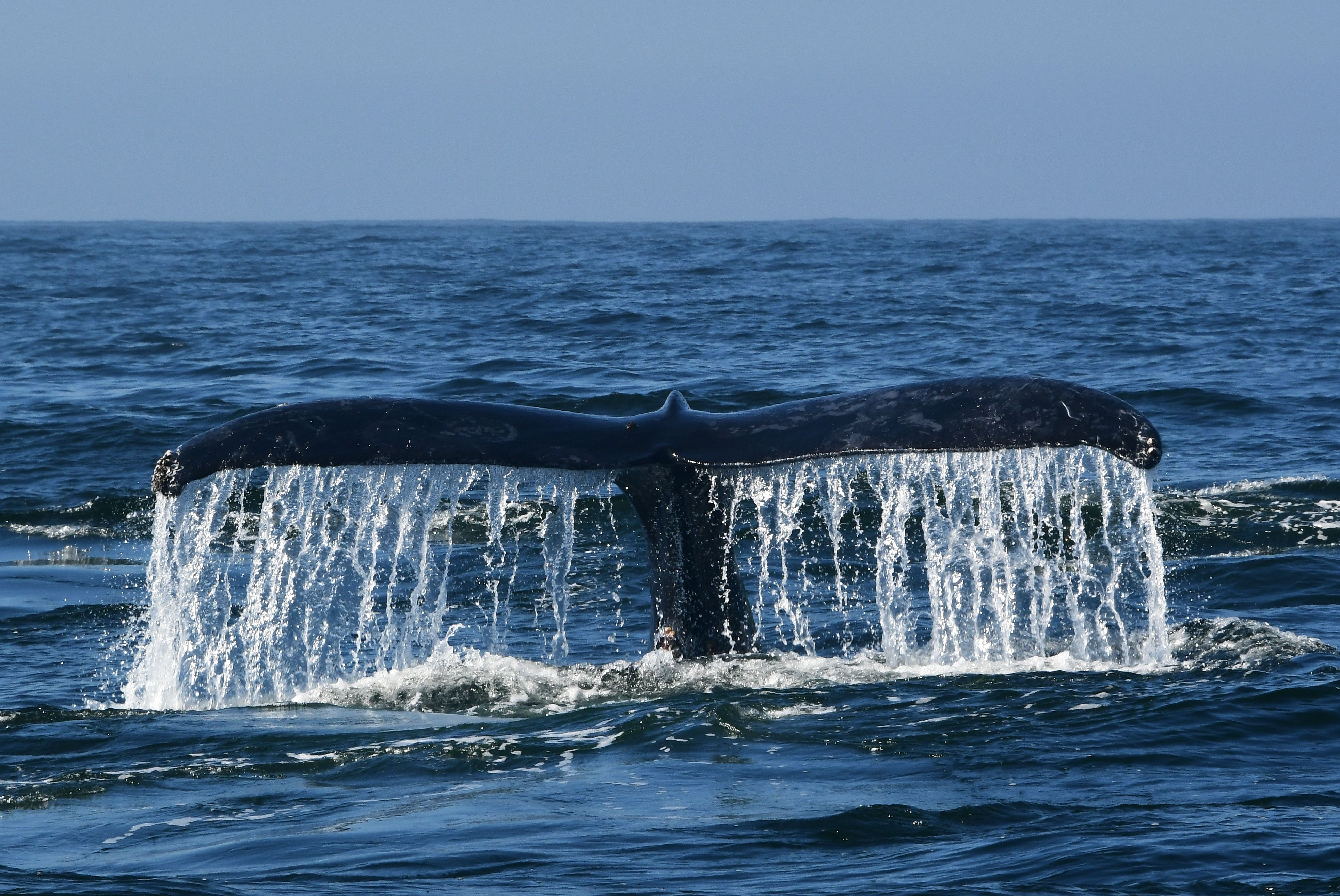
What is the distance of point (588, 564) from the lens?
12.0 meters

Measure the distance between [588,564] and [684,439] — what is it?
16.5 ft

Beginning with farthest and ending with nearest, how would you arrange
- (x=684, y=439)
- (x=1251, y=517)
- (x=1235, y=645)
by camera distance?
1. (x=1251, y=517)
2. (x=1235, y=645)
3. (x=684, y=439)

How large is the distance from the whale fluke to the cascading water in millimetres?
91

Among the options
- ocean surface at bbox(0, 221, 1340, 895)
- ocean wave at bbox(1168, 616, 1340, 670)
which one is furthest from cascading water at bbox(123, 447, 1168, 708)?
ocean wave at bbox(1168, 616, 1340, 670)

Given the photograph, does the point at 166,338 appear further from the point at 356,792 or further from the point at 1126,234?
the point at 1126,234

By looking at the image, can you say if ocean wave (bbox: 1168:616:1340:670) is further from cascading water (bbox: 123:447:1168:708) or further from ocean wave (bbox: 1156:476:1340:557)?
ocean wave (bbox: 1156:476:1340:557)

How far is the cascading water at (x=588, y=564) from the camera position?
22.7 ft

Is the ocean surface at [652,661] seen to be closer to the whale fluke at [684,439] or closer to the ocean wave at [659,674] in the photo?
the ocean wave at [659,674]

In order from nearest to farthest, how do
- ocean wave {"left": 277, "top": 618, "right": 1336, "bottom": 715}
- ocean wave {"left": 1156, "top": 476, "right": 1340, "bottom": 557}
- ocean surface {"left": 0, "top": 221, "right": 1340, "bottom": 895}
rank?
1. ocean surface {"left": 0, "top": 221, "right": 1340, "bottom": 895}
2. ocean wave {"left": 277, "top": 618, "right": 1336, "bottom": 715}
3. ocean wave {"left": 1156, "top": 476, "right": 1340, "bottom": 557}

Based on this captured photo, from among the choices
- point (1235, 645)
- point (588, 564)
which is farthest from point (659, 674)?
point (588, 564)

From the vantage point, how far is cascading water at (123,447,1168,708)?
22.7 ft

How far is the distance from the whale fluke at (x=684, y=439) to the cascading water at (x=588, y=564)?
0.09 metres

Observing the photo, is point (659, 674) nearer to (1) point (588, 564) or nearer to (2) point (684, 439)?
(2) point (684, 439)

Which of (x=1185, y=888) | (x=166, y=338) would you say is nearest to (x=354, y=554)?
(x=1185, y=888)
